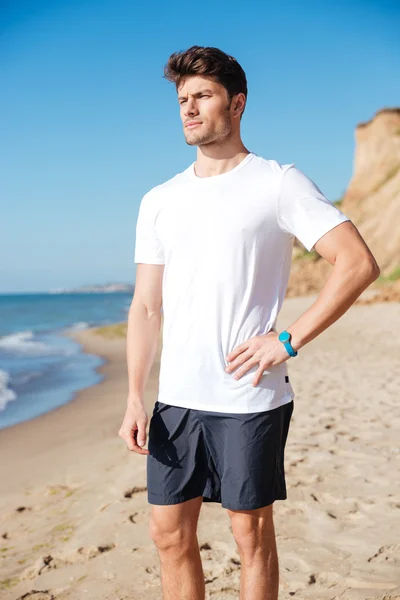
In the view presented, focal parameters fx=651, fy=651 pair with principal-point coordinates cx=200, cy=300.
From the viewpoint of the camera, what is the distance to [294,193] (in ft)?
7.21

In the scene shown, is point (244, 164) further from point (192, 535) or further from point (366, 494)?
point (366, 494)

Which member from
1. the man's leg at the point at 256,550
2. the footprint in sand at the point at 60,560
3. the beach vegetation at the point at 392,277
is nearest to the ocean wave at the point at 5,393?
the footprint in sand at the point at 60,560

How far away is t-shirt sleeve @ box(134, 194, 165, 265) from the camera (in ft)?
8.14

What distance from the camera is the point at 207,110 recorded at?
2.35 m

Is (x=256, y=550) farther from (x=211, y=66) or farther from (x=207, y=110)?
(x=211, y=66)

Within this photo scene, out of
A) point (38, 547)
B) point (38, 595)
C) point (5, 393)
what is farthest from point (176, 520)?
point (5, 393)

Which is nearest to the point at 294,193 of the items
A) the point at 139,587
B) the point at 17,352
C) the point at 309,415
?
the point at 139,587

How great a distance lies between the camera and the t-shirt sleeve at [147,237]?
97.7 inches

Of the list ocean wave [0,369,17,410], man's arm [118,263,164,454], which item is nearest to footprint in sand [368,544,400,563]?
man's arm [118,263,164,454]

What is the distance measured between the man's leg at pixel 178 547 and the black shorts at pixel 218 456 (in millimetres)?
49

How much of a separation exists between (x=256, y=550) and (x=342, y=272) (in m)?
1.02

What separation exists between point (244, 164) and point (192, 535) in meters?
1.36

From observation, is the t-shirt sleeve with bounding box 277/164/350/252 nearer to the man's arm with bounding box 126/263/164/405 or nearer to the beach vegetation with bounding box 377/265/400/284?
the man's arm with bounding box 126/263/164/405

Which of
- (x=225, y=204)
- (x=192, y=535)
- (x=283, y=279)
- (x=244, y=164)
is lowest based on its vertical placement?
(x=192, y=535)
